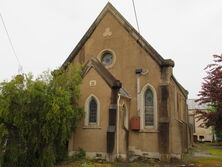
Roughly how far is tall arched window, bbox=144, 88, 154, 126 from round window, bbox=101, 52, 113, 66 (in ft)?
14.5

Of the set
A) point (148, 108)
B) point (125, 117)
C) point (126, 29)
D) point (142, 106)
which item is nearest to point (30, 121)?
point (125, 117)

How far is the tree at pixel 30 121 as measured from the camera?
1188cm

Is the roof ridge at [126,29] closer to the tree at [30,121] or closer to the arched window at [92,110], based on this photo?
the arched window at [92,110]

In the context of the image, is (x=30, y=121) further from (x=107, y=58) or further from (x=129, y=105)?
(x=107, y=58)

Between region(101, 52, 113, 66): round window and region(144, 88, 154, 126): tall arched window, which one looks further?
region(101, 52, 113, 66): round window

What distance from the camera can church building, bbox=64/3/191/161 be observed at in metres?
14.2

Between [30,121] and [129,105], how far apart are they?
7.48 metres

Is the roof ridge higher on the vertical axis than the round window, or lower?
higher

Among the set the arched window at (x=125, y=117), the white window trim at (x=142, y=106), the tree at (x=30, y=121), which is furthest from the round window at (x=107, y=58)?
the tree at (x=30, y=121)

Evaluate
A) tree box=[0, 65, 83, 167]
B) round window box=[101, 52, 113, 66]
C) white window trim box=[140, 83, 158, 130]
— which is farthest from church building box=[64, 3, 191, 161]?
tree box=[0, 65, 83, 167]

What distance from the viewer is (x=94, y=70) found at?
15.5m

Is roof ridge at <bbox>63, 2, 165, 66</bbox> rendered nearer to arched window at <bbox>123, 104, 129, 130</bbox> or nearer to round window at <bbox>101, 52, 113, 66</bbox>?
round window at <bbox>101, 52, 113, 66</bbox>

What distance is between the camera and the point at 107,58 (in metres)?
18.7

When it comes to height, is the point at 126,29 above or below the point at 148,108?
above
